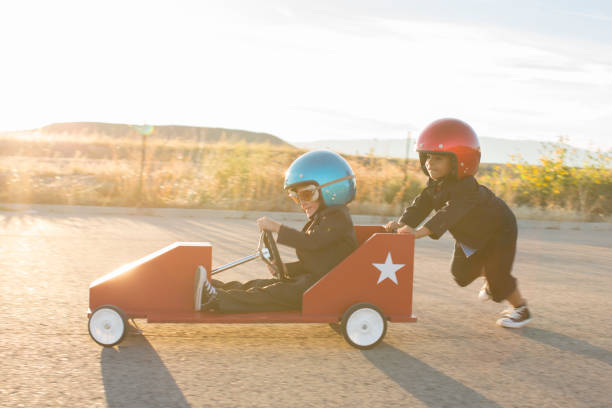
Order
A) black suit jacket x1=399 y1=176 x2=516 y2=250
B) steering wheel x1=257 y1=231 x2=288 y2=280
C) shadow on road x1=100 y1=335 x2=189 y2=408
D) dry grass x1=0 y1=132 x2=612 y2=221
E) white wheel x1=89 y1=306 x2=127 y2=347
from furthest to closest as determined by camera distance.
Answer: dry grass x1=0 y1=132 x2=612 y2=221, black suit jacket x1=399 y1=176 x2=516 y2=250, steering wheel x1=257 y1=231 x2=288 y2=280, white wheel x1=89 y1=306 x2=127 y2=347, shadow on road x1=100 y1=335 x2=189 y2=408

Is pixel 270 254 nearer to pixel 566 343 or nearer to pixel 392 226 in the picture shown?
pixel 392 226

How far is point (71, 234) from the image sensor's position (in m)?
8.83

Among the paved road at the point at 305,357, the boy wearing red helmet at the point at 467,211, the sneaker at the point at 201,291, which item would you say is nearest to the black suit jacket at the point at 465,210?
the boy wearing red helmet at the point at 467,211

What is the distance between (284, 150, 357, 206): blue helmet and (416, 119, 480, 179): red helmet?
0.70m

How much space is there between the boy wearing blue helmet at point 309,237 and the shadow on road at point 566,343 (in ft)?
4.93

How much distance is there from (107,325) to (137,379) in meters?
0.59

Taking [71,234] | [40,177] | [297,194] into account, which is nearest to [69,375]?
[297,194]

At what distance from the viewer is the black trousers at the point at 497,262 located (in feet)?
15.7

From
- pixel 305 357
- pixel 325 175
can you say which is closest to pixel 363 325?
pixel 305 357

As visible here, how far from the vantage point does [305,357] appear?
3.95 m

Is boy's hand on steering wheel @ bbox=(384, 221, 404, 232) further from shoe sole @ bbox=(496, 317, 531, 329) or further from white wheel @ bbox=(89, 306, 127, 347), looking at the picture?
white wheel @ bbox=(89, 306, 127, 347)

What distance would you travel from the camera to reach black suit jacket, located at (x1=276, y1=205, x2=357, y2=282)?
4.25 meters

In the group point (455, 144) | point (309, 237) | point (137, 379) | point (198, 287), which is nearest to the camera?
Result: point (137, 379)

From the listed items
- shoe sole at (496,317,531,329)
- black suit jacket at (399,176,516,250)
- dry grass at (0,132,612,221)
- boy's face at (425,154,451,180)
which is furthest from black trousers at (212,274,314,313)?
dry grass at (0,132,612,221)
